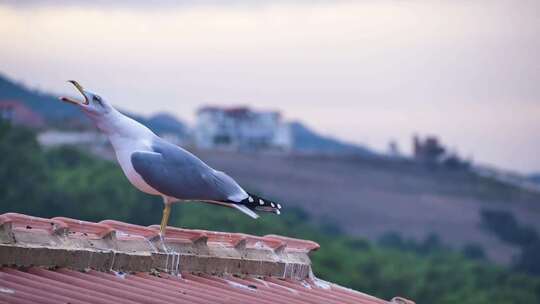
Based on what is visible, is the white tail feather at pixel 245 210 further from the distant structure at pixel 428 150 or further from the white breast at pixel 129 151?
the distant structure at pixel 428 150

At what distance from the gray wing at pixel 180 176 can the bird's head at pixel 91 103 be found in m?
0.38

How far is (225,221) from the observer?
188 ft

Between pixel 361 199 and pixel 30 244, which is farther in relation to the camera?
pixel 361 199

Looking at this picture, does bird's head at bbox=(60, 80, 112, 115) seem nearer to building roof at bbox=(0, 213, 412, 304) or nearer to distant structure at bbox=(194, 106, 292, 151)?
building roof at bbox=(0, 213, 412, 304)

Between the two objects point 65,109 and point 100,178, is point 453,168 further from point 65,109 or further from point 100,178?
point 100,178

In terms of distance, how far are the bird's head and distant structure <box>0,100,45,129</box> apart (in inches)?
2717

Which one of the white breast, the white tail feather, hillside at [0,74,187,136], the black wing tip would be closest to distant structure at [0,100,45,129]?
hillside at [0,74,187,136]

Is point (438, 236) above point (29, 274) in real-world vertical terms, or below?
above

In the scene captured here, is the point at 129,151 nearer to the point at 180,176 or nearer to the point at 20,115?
the point at 180,176

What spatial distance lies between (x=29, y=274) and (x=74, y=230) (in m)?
0.73

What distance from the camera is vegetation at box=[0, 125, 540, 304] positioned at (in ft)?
175

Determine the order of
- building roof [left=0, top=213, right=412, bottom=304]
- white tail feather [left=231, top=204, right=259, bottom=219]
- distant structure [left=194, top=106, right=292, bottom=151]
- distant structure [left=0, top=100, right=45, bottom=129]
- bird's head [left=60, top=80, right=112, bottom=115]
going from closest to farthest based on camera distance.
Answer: building roof [left=0, top=213, right=412, bottom=304]
bird's head [left=60, top=80, right=112, bottom=115]
white tail feather [left=231, top=204, right=259, bottom=219]
distant structure [left=0, top=100, right=45, bottom=129]
distant structure [left=194, top=106, right=292, bottom=151]

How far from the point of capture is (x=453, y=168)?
104438 mm

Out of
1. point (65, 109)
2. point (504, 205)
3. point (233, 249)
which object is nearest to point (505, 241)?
point (504, 205)
